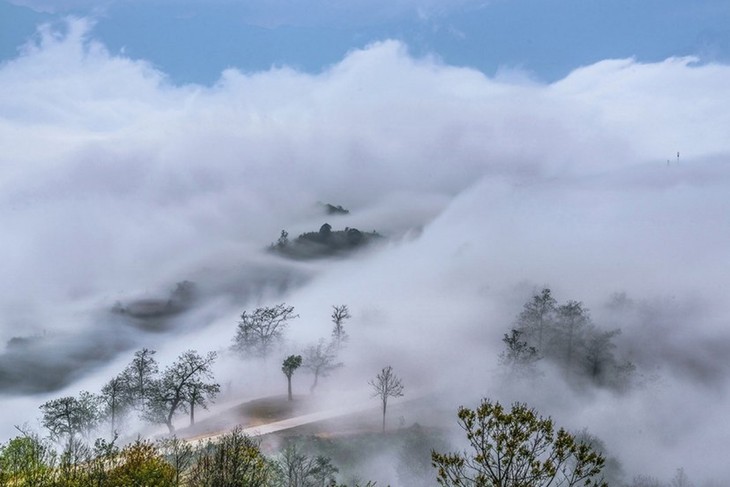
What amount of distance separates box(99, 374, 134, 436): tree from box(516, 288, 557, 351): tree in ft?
355

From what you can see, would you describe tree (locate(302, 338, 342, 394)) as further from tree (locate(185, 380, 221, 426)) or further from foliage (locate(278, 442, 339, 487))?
foliage (locate(278, 442, 339, 487))

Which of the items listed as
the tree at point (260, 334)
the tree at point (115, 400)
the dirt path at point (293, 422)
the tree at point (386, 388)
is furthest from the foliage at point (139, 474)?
the tree at point (260, 334)

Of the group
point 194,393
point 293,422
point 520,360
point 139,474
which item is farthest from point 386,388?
point 139,474

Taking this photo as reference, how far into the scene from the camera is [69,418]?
106 metres

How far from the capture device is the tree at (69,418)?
107 metres

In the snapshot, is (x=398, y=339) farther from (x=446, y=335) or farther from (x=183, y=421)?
(x=183, y=421)

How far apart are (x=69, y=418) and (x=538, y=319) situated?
12449 centimetres

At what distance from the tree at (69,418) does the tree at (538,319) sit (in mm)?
115626

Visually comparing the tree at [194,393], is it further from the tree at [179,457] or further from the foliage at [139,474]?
the foliage at [139,474]

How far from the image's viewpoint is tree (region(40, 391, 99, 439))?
350 ft

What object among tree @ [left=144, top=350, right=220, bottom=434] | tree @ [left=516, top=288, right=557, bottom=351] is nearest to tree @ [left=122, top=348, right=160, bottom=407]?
tree @ [left=144, top=350, right=220, bottom=434]

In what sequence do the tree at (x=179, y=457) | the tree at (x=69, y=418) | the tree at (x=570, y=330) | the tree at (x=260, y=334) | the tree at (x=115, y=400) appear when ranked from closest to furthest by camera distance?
the tree at (x=179, y=457)
the tree at (x=69, y=418)
the tree at (x=115, y=400)
the tree at (x=570, y=330)
the tree at (x=260, y=334)

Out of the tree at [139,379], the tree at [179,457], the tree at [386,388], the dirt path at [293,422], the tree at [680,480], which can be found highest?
the tree at [139,379]

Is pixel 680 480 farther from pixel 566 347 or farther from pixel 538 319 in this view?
pixel 538 319
